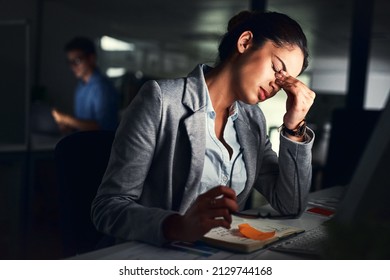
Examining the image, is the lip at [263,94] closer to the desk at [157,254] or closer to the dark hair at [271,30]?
the dark hair at [271,30]

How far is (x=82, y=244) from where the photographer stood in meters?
1.14

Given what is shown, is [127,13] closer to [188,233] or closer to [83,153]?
[83,153]

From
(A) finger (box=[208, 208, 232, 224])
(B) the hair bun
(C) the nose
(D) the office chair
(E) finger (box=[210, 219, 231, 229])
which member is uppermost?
(B) the hair bun

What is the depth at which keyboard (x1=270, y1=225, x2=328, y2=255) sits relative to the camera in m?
0.81

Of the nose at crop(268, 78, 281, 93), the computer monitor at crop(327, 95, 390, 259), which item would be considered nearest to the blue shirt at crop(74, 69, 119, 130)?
the nose at crop(268, 78, 281, 93)

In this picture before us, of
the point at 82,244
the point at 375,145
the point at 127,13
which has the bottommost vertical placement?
the point at 82,244

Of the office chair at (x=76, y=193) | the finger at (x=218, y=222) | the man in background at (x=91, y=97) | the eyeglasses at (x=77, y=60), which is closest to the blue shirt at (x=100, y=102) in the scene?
the man in background at (x=91, y=97)

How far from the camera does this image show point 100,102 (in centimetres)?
272

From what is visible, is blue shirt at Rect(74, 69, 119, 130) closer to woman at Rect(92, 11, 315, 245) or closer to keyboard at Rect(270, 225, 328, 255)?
woman at Rect(92, 11, 315, 245)

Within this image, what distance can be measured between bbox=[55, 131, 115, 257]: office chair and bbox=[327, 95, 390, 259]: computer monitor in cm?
67

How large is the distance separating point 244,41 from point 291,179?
0.33m

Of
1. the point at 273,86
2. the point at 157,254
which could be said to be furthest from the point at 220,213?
the point at 273,86
